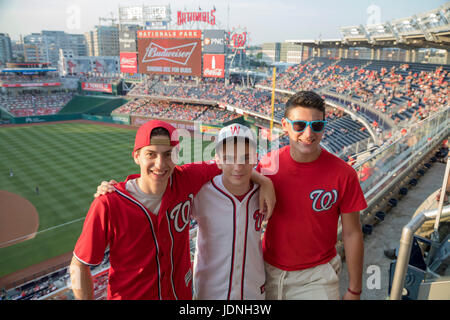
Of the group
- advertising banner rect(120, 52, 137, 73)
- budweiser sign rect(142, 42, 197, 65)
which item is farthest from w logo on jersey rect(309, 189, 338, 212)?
advertising banner rect(120, 52, 137, 73)

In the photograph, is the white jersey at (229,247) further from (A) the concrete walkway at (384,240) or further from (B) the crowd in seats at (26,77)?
(B) the crowd in seats at (26,77)

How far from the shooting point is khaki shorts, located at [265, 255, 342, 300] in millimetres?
2387

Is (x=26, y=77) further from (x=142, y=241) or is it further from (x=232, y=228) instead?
(x=232, y=228)

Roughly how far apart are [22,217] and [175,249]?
16670 mm

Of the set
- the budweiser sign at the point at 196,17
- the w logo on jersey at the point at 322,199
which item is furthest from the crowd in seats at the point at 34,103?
the w logo on jersey at the point at 322,199

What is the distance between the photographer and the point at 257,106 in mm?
32844

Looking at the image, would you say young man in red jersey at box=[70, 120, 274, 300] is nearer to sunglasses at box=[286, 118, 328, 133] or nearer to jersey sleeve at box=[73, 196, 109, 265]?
jersey sleeve at box=[73, 196, 109, 265]

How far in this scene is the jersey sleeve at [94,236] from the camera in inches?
77.7

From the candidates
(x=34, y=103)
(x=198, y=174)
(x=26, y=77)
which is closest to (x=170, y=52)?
(x=34, y=103)

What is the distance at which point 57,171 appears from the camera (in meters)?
22.3

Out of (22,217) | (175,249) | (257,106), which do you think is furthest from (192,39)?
(175,249)

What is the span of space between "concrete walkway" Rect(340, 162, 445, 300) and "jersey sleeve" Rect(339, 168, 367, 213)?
150cm

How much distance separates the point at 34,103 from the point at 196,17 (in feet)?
82.6
